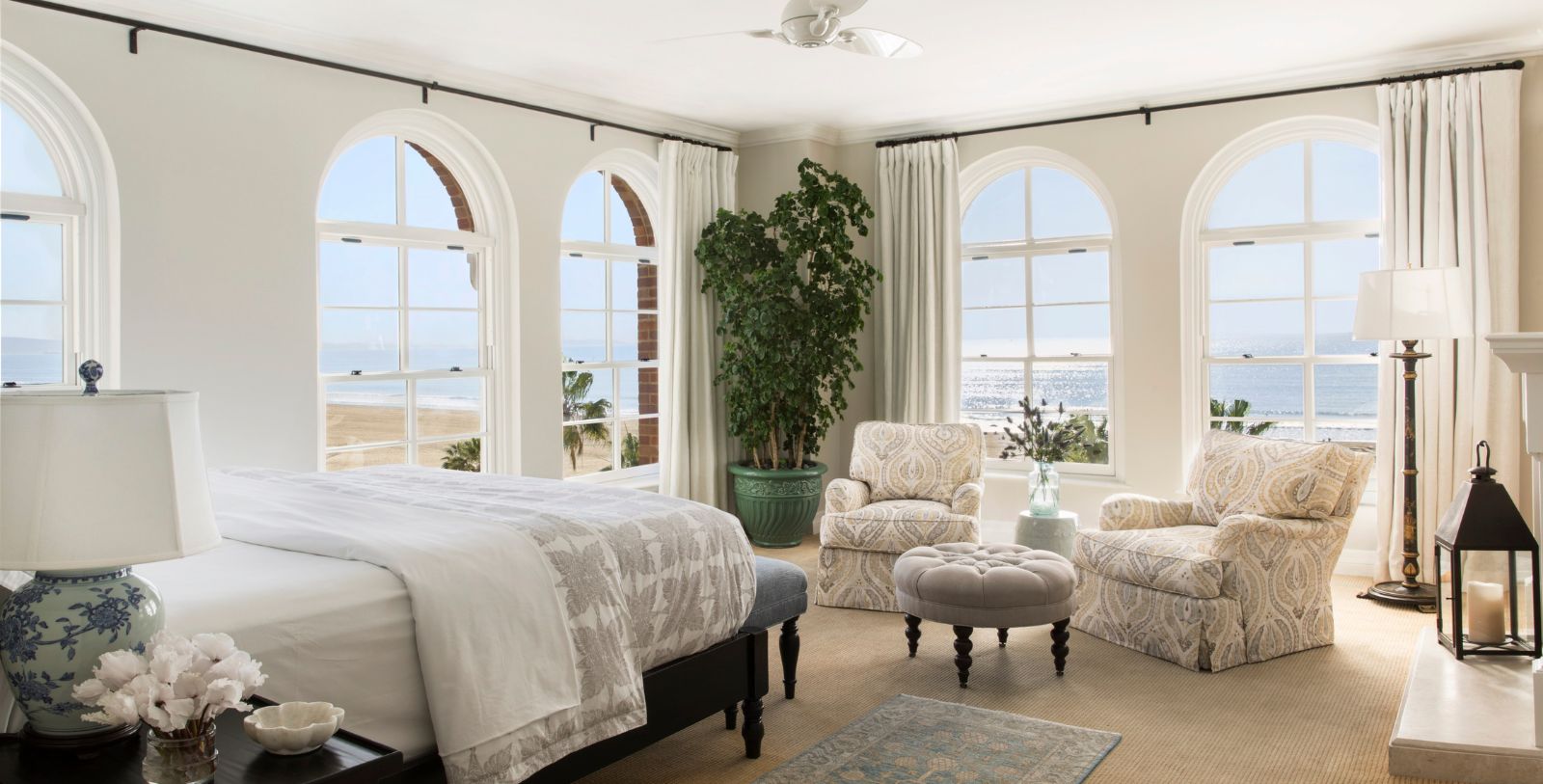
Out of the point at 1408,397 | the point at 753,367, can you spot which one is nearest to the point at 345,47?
the point at 753,367

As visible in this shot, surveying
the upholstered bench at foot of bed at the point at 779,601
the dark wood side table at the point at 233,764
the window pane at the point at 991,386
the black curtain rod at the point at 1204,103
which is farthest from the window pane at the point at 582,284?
the dark wood side table at the point at 233,764

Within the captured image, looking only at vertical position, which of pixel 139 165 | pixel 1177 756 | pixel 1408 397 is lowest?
pixel 1177 756

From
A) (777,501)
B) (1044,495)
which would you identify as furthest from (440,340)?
(1044,495)

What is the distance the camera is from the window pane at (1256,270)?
5641 millimetres

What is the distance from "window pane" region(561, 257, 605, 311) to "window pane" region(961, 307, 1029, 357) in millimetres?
2216

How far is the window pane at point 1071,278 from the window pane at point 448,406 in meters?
3.24

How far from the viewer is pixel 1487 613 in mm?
3654

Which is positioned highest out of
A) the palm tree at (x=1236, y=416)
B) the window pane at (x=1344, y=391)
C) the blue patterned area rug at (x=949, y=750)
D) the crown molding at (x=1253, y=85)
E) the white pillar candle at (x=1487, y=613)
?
the crown molding at (x=1253, y=85)

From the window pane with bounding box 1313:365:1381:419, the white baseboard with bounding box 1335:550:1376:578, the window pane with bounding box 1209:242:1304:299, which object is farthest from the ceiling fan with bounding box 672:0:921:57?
the white baseboard with bounding box 1335:550:1376:578

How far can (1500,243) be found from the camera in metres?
4.89

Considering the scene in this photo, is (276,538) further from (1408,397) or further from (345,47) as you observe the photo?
(1408,397)

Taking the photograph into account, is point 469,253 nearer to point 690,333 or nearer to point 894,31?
point 690,333

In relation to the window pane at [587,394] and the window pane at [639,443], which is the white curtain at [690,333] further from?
the window pane at [587,394]

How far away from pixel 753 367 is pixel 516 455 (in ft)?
4.71
